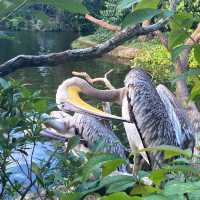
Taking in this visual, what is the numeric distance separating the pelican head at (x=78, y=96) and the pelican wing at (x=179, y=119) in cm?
45

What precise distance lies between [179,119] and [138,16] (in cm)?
317

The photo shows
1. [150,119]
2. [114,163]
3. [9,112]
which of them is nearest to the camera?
[114,163]

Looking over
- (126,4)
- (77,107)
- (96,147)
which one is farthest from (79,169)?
(77,107)

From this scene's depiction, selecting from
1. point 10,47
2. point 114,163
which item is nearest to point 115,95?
point 114,163

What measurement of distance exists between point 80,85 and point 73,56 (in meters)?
3.08

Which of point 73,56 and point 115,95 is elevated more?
point 73,56

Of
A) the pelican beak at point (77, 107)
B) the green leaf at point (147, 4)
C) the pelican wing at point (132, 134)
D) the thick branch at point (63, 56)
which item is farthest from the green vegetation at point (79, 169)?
the pelican wing at point (132, 134)

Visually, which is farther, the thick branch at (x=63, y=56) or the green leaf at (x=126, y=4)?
the thick branch at (x=63, y=56)

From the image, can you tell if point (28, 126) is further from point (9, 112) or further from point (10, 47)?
point (10, 47)

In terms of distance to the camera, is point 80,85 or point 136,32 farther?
point 80,85

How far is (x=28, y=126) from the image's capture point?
110cm

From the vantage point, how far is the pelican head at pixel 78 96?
386cm

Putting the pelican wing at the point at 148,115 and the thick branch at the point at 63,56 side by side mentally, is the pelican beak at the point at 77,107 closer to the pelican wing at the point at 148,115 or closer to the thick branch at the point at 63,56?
the pelican wing at the point at 148,115

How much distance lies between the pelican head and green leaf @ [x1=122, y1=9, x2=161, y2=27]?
9.73ft
